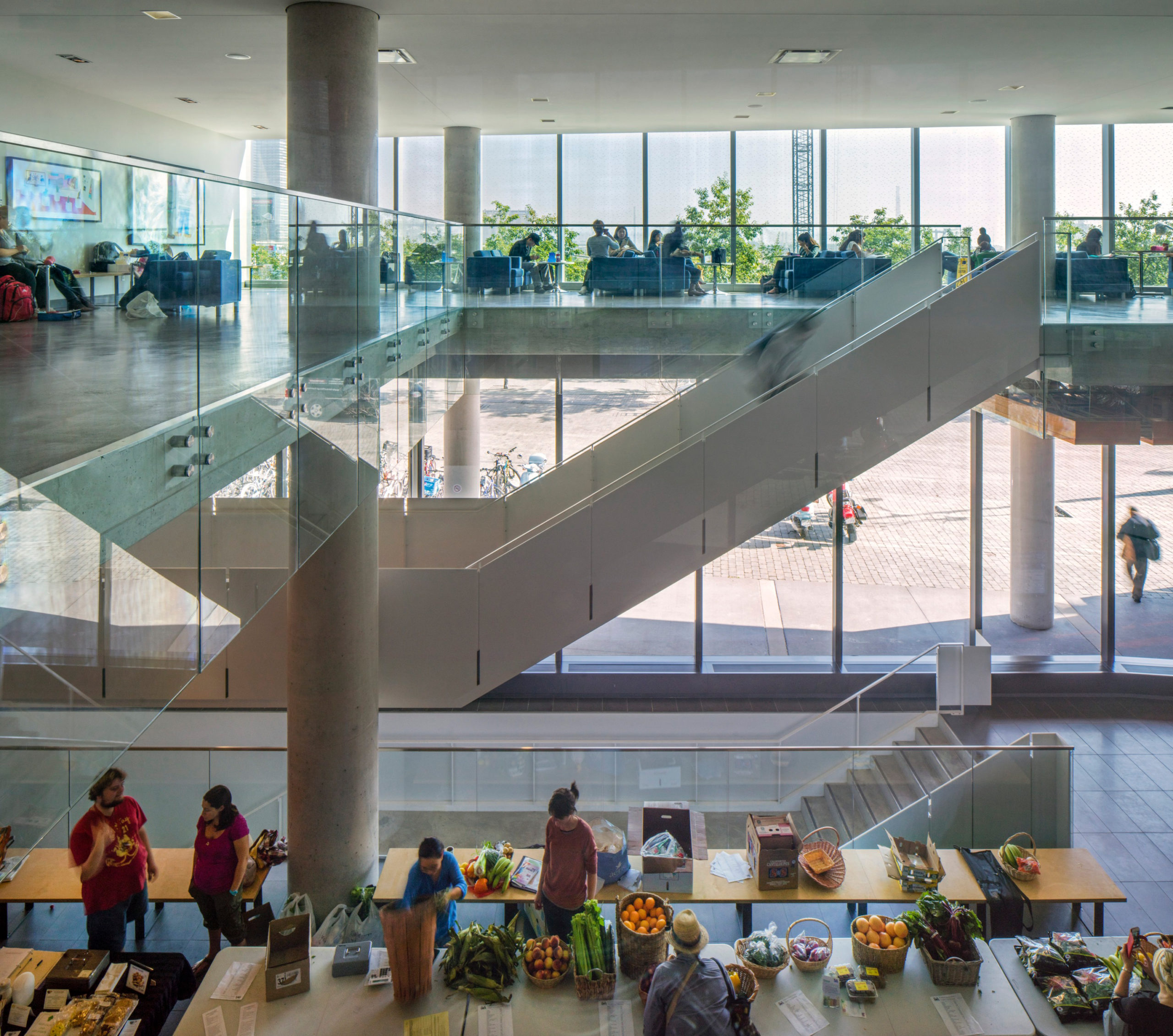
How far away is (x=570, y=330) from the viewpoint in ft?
37.3

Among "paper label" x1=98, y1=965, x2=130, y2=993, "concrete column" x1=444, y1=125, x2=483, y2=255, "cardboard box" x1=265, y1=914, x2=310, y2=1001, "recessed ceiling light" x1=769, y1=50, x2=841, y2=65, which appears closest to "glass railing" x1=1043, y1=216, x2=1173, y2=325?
"recessed ceiling light" x1=769, y1=50, x2=841, y2=65

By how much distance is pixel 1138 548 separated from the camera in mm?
14062

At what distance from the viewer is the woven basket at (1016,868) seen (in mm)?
7438

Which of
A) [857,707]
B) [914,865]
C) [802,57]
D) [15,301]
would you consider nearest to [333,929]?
[914,865]

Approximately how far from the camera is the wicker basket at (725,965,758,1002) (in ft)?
17.8

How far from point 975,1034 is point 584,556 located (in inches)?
193

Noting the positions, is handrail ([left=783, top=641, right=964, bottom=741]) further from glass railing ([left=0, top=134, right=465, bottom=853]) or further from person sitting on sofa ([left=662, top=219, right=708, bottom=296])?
glass railing ([left=0, top=134, right=465, bottom=853])

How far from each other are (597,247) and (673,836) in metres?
6.98

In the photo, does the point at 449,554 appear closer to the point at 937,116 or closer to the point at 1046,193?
the point at 937,116

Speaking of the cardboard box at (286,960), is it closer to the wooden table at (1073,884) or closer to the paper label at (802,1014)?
the paper label at (802,1014)

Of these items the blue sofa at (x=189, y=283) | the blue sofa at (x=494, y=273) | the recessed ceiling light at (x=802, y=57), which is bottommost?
the blue sofa at (x=189, y=283)

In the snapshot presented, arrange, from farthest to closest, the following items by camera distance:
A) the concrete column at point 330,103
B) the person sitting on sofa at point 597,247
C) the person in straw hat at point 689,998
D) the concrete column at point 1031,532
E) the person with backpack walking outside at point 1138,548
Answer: the concrete column at point 1031,532 → the person with backpack walking outside at point 1138,548 → the person sitting on sofa at point 597,247 → the concrete column at point 330,103 → the person in straw hat at point 689,998

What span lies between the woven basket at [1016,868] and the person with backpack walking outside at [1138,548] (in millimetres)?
7567

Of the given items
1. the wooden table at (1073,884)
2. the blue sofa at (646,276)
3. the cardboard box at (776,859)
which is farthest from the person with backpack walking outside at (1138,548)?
the cardboard box at (776,859)
